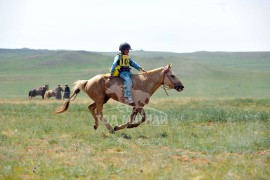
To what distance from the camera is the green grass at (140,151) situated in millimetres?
7879

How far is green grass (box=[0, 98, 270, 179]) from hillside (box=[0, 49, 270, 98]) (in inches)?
1963

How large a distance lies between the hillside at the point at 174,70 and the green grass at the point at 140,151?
49.9m

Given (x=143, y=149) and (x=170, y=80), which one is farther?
(x=170, y=80)

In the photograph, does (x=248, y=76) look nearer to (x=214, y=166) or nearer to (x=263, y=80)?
(x=263, y=80)

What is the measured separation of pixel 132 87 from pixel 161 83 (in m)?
1.03

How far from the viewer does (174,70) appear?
→ 4274 inches

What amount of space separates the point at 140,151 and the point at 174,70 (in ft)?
325

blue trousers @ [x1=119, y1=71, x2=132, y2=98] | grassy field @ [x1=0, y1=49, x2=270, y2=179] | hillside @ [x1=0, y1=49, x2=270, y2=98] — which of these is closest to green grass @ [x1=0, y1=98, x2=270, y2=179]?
grassy field @ [x1=0, y1=49, x2=270, y2=179]

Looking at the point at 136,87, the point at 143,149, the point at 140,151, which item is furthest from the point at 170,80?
the point at 140,151

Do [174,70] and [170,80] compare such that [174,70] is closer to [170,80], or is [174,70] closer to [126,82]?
[170,80]

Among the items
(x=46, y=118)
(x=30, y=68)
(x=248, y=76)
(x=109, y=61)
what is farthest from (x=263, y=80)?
(x=46, y=118)

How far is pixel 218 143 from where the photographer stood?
11258 mm

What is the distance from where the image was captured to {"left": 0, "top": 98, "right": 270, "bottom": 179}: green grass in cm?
788

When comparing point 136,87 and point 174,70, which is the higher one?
point 136,87
